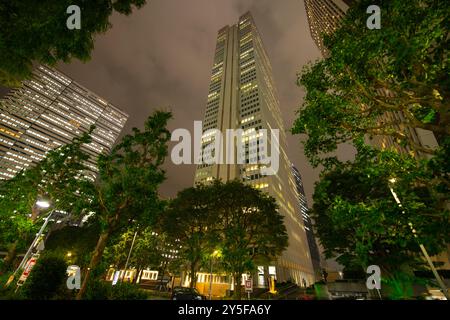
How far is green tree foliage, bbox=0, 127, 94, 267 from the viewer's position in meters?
17.0

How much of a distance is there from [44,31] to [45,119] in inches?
7085

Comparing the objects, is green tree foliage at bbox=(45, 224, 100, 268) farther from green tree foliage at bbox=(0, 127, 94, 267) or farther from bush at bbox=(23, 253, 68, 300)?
bush at bbox=(23, 253, 68, 300)

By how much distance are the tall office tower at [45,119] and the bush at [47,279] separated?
10750 cm

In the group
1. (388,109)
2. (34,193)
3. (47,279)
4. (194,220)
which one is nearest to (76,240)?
(194,220)

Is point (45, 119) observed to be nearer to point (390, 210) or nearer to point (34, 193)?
point (34, 193)

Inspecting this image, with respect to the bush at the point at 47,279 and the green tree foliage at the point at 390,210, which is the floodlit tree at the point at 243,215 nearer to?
the bush at the point at 47,279

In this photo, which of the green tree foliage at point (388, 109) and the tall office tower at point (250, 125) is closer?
the green tree foliage at point (388, 109)

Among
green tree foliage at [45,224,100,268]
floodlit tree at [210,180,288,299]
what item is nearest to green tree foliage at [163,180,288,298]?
floodlit tree at [210,180,288,299]

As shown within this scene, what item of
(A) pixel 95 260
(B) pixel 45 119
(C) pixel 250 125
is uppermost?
(B) pixel 45 119

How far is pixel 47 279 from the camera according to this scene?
39.2 ft

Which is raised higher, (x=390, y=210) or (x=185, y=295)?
(x=390, y=210)

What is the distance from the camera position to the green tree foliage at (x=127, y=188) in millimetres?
A: 12703

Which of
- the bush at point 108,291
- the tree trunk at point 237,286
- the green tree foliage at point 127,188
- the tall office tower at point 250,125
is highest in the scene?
the tall office tower at point 250,125

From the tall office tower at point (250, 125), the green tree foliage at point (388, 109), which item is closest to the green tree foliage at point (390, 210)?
the green tree foliage at point (388, 109)
